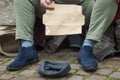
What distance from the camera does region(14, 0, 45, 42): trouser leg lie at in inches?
134

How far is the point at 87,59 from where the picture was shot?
10.4 ft

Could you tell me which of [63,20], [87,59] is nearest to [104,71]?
[87,59]

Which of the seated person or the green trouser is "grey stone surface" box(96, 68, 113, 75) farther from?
the green trouser

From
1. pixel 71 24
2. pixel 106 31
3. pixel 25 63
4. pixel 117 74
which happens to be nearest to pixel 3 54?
pixel 25 63

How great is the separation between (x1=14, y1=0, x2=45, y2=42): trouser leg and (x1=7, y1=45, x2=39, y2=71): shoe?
0.12 metres

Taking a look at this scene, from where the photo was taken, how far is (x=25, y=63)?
3314mm

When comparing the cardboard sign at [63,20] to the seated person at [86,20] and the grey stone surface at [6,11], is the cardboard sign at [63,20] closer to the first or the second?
the seated person at [86,20]

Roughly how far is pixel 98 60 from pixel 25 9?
863 mm

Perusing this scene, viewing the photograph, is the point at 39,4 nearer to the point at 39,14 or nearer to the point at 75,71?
the point at 39,14

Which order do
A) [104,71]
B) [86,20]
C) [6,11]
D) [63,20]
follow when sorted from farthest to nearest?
[6,11] → [86,20] → [63,20] → [104,71]

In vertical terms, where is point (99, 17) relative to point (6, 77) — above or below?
above

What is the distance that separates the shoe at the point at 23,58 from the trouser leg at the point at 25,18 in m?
0.12

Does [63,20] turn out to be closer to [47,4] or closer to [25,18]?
[47,4]

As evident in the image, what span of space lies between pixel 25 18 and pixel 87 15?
2.04ft
